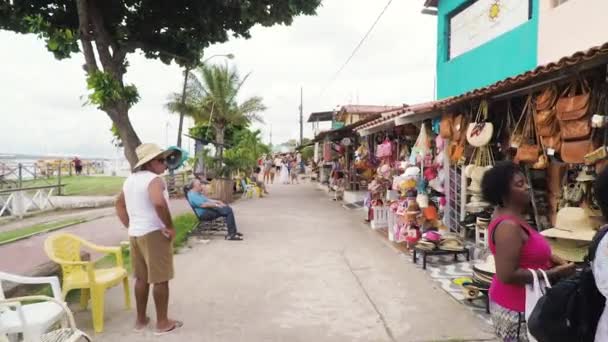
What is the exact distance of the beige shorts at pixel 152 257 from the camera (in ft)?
11.7

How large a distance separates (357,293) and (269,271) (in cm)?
141

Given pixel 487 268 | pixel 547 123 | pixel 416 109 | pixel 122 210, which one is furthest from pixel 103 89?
pixel 547 123

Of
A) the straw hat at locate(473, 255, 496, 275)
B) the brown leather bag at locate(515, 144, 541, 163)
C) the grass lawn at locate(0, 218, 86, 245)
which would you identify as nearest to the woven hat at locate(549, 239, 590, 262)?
the straw hat at locate(473, 255, 496, 275)

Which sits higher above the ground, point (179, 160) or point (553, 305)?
point (179, 160)

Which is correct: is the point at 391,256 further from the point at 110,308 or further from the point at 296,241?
the point at 110,308

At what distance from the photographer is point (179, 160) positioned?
4.37m

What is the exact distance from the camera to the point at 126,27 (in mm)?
7320

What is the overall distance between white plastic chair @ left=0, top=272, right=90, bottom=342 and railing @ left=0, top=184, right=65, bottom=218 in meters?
9.64

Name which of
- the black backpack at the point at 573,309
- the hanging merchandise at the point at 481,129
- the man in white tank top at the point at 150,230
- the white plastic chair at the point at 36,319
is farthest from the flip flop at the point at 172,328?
the hanging merchandise at the point at 481,129

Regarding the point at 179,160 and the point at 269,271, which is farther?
the point at 269,271

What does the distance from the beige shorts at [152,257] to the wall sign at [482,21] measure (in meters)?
7.22

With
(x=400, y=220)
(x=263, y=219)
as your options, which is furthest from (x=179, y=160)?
(x=263, y=219)

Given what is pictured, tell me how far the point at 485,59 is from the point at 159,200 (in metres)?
7.39

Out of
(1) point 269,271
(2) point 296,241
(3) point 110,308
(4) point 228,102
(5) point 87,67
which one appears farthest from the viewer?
(4) point 228,102
